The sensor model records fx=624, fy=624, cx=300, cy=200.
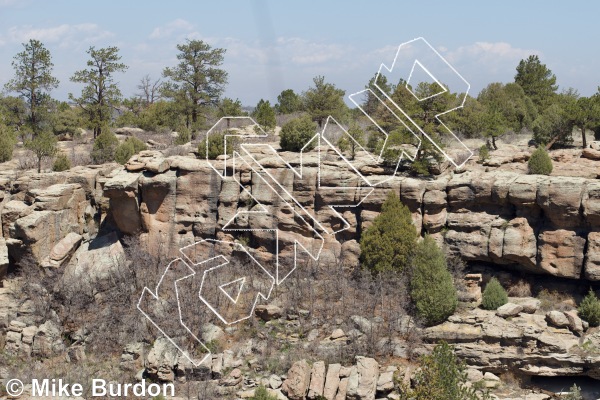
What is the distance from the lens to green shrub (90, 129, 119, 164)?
32719 millimetres

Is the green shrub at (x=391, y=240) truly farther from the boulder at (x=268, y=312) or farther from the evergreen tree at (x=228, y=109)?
the evergreen tree at (x=228, y=109)

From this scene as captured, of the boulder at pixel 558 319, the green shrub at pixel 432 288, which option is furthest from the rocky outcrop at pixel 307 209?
the green shrub at pixel 432 288

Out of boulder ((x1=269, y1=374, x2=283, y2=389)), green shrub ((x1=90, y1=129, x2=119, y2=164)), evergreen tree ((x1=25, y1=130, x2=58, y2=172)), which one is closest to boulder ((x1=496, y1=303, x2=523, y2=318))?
boulder ((x1=269, y1=374, x2=283, y2=389))

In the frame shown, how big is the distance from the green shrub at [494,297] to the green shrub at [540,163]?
509 cm

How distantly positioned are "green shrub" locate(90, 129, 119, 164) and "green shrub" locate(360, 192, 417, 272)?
15.5 metres

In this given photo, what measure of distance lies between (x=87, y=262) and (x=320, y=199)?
10524 mm

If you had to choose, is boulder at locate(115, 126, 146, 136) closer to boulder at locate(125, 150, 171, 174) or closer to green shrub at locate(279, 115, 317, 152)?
boulder at locate(125, 150, 171, 174)

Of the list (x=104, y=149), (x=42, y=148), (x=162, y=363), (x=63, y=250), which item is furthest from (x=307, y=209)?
(x=42, y=148)

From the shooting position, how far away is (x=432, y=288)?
75.0ft

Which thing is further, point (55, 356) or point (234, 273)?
point (234, 273)

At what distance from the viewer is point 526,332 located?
21.7m

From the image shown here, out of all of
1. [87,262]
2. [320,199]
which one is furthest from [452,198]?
[87,262]

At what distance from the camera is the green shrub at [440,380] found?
18.8 metres

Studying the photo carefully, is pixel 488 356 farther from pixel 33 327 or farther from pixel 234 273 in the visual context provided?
pixel 33 327
